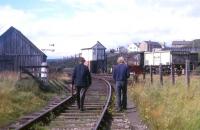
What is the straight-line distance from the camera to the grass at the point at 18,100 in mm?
15456

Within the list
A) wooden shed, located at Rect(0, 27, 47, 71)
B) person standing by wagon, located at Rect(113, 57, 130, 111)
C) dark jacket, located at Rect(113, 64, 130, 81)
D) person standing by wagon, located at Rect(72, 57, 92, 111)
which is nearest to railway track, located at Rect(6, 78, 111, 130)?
person standing by wagon, located at Rect(72, 57, 92, 111)

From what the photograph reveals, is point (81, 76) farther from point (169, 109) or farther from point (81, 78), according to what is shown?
point (169, 109)

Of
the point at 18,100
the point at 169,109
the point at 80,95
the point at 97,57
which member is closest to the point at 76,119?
the point at 80,95

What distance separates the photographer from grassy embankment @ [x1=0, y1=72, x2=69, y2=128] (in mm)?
15531

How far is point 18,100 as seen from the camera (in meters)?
18.8

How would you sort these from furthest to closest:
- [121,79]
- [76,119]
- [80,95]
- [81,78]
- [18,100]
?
[18,100], [80,95], [121,79], [81,78], [76,119]

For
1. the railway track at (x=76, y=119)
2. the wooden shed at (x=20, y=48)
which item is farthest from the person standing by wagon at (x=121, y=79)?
the wooden shed at (x=20, y=48)

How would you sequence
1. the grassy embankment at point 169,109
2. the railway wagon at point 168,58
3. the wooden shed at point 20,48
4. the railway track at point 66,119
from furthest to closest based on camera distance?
the railway wagon at point 168,58 < the wooden shed at point 20,48 < the railway track at point 66,119 < the grassy embankment at point 169,109

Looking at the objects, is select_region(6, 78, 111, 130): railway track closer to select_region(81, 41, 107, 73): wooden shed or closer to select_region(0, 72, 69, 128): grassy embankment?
select_region(0, 72, 69, 128): grassy embankment

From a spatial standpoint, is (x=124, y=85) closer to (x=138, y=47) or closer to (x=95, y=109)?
(x=95, y=109)

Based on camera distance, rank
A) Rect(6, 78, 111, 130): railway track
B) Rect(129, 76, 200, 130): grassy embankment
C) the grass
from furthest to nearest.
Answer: the grass → Rect(6, 78, 111, 130): railway track → Rect(129, 76, 200, 130): grassy embankment

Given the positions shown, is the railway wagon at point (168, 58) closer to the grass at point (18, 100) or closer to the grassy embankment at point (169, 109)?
the grass at point (18, 100)

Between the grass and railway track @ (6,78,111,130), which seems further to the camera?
the grass

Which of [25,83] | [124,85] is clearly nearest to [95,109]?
[124,85]
